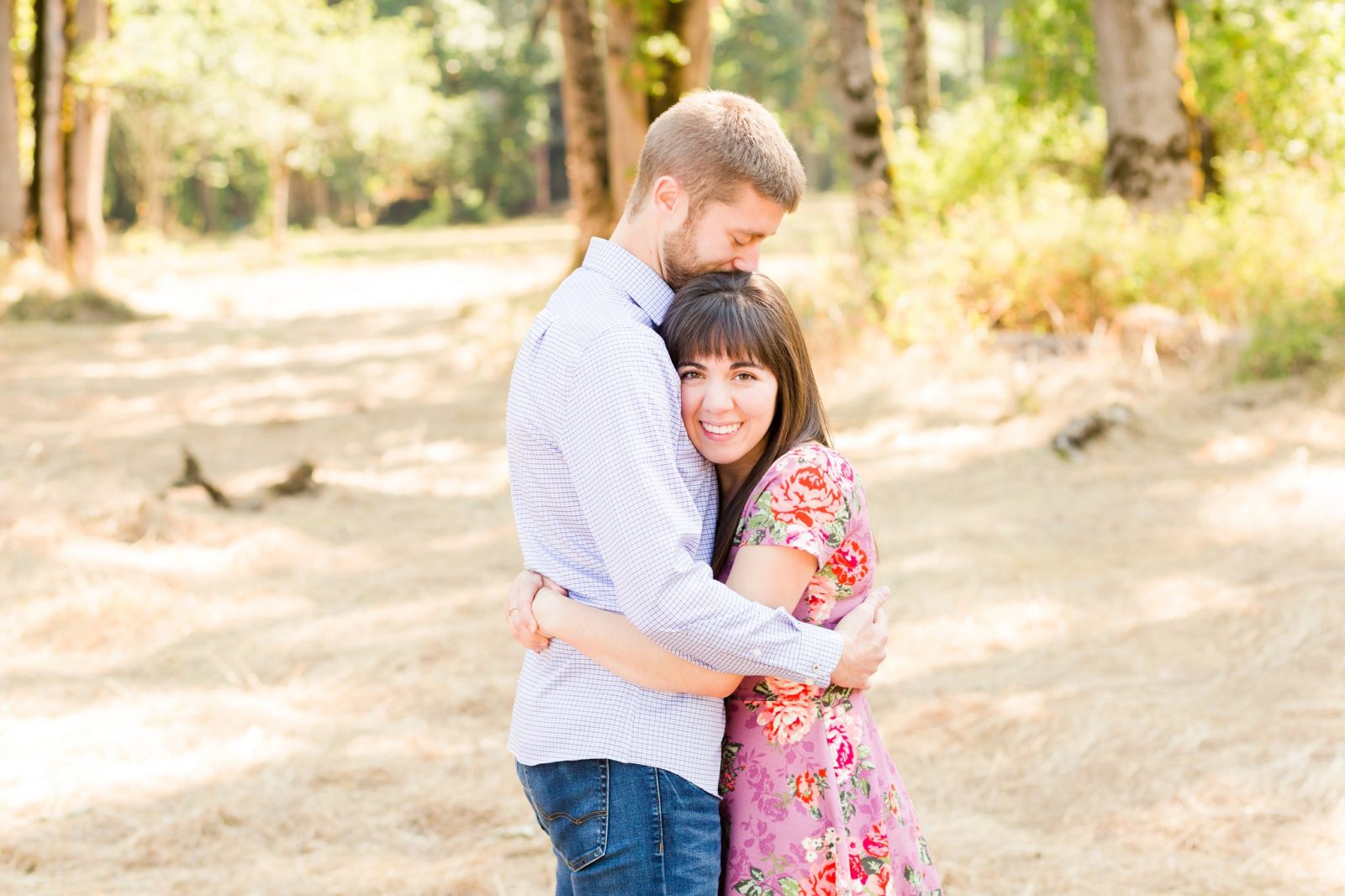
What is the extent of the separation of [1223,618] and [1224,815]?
1.46 meters

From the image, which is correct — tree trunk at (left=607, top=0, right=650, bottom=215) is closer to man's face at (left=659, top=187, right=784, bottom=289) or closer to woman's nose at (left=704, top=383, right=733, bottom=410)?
man's face at (left=659, top=187, right=784, bottom=289)

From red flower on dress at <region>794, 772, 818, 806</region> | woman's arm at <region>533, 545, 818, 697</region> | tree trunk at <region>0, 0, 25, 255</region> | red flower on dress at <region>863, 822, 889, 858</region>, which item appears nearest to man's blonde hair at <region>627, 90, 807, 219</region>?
woman's arm at <region>533, 545, 818, 697</region>

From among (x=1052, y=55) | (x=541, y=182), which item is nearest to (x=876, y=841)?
(x=1052, y=55)

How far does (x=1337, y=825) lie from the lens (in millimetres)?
3338

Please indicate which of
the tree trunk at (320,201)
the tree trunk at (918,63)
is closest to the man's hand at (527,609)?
the tree trunk at (918,63)

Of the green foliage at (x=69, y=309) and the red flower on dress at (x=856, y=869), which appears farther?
the green foliage at (x=69, y=309)

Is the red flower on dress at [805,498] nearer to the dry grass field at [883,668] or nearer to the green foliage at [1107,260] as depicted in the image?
the dry grass field at [883,668]

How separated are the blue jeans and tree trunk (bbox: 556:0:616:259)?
32.2 feet

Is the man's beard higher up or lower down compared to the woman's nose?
higher up

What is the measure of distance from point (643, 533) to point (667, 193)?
55 centimetres

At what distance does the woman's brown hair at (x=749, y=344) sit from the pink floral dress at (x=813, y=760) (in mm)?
57

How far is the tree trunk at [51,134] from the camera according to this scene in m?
13.9

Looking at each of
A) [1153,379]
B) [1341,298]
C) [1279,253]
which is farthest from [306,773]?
[1279,253]

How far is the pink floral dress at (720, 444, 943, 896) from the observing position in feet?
6.31
